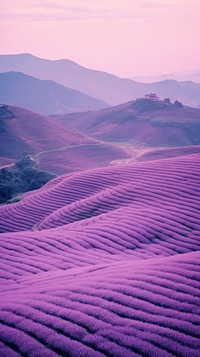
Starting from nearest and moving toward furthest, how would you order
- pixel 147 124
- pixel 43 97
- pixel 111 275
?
pixel 111 275, pixel 147 124, pixel 43 97

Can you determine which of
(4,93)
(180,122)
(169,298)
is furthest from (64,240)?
(4,93)

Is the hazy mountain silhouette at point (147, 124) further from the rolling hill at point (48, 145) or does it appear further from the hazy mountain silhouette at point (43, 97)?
the hazy mountain silhouette at point (43, 97)

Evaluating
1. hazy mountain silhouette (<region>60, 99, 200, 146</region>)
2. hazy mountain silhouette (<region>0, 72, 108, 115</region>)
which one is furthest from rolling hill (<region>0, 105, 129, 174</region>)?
hazy mountain silhouette (<region>0, 72, 108, 115</region>)

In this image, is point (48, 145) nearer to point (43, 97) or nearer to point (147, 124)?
point (147, 124)

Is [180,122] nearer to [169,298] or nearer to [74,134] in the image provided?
[74,134]

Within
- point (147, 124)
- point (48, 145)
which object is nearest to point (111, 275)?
point (48, 145)
